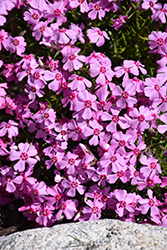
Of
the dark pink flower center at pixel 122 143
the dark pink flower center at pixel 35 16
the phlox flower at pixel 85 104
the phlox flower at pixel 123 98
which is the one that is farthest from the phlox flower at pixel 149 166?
the dark pink flower center at pixel 35 16

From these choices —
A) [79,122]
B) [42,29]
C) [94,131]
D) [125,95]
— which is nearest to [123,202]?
[94,131]

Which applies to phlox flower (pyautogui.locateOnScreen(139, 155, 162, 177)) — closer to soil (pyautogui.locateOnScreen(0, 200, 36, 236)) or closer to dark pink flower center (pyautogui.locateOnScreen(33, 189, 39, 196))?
dark pink flower center (pyautogui.locateOnScreen(33, 189, 39, 196))

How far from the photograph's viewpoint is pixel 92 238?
1.71 m

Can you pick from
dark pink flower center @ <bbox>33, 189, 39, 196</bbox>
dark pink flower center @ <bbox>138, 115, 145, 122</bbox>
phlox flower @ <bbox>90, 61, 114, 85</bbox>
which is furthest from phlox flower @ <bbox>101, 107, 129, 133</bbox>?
dark pink flower center @ <bbox>33, 189, 39, 196</bbox>

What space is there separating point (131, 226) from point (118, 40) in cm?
161

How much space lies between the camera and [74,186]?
2188 mm

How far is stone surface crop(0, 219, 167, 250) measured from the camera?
5.41ft

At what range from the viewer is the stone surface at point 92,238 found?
64.9 inches

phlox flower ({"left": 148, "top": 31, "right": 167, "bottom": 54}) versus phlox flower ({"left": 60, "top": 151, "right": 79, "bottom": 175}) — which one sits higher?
phlox flower ({"left": 148, "top": 31, "right": 167, "bottom": 54})

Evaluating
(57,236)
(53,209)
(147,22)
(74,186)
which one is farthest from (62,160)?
(147,22)

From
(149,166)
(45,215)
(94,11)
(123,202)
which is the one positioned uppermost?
(94,11)

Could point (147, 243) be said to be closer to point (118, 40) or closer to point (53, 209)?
point (53, 209)

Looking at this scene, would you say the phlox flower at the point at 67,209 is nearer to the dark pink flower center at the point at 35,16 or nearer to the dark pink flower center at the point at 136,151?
the dark pink flower center at the point at 136,151

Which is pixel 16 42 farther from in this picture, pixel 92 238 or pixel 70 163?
pixel 92 238
